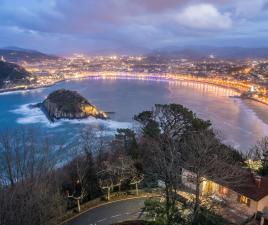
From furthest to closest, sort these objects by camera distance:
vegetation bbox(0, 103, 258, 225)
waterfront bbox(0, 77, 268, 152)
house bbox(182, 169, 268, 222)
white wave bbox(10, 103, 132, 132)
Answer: white wave bbox(10, 103, 132, 132) < waterfront bbox(0, 77, 268, 152) < house bbox(182, 169, 268, 222) < vegetation bbox(0, 103, 258, 225)

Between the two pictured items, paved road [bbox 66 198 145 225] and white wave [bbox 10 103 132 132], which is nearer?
paved road [bbox 66 198 145 225]

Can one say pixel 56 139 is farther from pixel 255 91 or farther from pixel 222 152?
pixel 255 91

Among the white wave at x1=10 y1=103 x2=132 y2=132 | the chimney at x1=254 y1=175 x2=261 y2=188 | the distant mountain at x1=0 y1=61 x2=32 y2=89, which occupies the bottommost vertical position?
the distant mountain at x1=0 y1=61 x2=32 y2=89

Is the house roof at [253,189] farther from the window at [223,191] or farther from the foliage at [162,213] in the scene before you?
the foliage at [162,213]

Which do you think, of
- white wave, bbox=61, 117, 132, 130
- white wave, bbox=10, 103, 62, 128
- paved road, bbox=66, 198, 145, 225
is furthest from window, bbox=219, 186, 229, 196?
white wave, bbox=10, 103, 62, 128

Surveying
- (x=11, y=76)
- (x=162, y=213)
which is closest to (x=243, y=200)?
(x=162, y=213)

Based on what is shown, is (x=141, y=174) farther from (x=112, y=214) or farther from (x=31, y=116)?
(x=31, y=116)

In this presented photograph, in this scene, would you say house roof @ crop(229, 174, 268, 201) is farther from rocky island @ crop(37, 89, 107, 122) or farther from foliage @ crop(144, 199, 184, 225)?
rocky island @ crop(37, 89, 107, 122)

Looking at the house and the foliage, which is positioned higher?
the foliage
